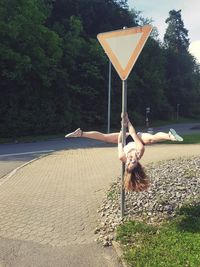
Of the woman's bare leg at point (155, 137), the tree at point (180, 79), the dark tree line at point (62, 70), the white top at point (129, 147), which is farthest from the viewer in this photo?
the tree at point (180, 79)

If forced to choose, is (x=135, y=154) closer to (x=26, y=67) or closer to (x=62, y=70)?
(x=26, y=67)

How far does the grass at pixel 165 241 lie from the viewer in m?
4.68

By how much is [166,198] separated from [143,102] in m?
45.9

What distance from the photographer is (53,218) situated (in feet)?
22.4

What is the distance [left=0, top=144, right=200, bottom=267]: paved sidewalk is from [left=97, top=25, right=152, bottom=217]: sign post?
106 centimetres

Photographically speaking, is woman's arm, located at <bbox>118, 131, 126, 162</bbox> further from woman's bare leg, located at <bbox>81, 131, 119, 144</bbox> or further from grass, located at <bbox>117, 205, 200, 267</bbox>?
grass, located at <bbox>117, 205, 200, 267</bbox>

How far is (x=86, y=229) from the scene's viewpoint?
6.25m

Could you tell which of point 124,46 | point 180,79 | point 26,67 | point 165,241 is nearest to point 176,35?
point 180,79

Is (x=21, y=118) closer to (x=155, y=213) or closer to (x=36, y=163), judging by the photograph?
(x=36, y=163)

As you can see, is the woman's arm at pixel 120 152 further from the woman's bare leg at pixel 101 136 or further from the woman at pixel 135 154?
the woman's bare leg at pixel 101 136

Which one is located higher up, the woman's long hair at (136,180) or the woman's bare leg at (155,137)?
the woman's bare leg at (155,137)

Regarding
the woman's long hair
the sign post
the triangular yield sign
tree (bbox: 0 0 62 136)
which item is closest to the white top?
the sign post

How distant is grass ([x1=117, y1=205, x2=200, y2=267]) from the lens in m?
4.68

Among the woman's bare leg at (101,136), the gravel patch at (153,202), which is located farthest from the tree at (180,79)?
the woman's bare leg at (101,136)
